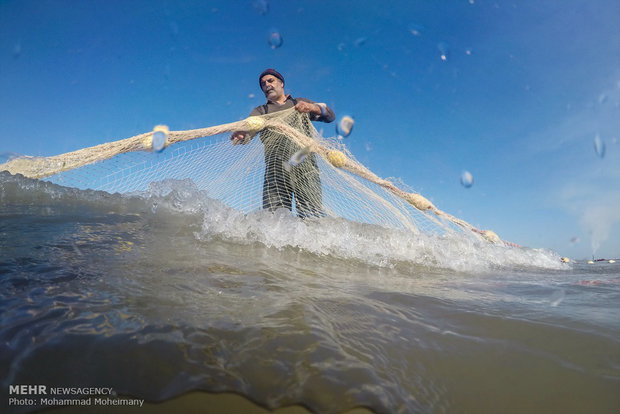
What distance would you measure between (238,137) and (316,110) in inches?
54.1

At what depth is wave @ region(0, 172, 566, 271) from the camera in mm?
3488

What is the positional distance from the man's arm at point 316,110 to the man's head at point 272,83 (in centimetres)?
52

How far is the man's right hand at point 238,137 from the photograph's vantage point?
14.2 ft

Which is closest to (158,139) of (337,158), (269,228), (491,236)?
(269,228)

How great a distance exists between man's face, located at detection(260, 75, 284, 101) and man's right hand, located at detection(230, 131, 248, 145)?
1231mm

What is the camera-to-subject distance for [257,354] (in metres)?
0.97

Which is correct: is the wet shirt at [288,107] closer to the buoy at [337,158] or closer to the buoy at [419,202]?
the buoy at [337,158]

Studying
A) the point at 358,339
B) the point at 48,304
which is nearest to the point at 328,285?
the point at 358,339

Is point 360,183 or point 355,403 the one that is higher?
point 360,183

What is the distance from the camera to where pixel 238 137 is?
4.38 m

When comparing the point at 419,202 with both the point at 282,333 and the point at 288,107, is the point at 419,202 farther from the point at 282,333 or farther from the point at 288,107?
the point at 282,333

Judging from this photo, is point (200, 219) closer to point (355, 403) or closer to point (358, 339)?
point (358, 339)

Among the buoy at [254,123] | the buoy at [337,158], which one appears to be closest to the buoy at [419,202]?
the buoy at [337,158]

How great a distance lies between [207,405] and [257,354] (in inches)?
8.5
